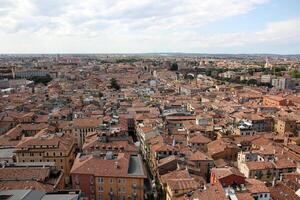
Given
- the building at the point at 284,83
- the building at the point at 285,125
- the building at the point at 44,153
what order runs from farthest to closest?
the building at the point at 284,83
the building at the point at 285,125
the building at the point at 44,153

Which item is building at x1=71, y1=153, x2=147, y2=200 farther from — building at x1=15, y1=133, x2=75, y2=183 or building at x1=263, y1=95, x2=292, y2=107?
building at x1=263, y1=95, x2=292, y2=107

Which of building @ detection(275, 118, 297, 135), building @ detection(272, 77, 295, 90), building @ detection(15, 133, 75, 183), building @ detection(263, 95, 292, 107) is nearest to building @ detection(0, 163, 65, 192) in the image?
building @ detection(15, 133, 75, 183)

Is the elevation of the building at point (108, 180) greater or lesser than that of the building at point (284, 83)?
greater

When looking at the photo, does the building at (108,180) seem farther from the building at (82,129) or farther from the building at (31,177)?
the building at (82,129)

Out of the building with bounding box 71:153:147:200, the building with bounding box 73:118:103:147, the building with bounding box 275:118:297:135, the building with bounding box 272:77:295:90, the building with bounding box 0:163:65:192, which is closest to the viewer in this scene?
the building with bounding box 0:163:65:192

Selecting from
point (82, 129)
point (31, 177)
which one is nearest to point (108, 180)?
point (31, 177)

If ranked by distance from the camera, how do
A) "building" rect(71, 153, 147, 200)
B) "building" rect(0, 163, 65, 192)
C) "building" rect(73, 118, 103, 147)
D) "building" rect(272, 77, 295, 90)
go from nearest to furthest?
"building" rect(0, 163, 65, 192) < "building" rect(71, 153, 147, 200) < "building" rect(73, 118, 103, 147) < "building" rect(272, 77, 295, 90)

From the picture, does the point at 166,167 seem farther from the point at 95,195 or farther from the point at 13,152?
the point at 13,152

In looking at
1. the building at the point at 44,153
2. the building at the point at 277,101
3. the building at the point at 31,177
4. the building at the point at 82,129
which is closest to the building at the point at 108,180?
the building at the point at 31,177

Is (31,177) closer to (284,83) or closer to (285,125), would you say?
(285,125)
